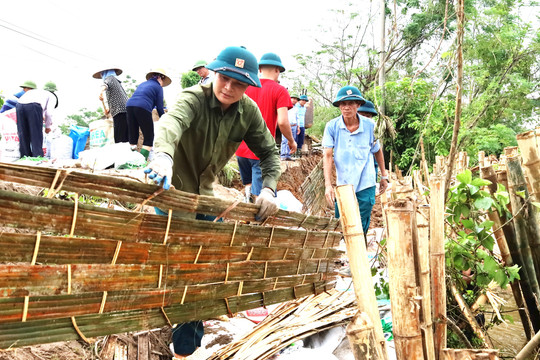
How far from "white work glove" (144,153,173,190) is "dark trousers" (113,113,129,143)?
4520 mm

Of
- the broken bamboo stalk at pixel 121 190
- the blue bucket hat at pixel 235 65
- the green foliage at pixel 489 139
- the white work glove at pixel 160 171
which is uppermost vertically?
the green foliage at pixel 489 139

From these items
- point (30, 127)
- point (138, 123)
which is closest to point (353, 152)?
point (138, 123)

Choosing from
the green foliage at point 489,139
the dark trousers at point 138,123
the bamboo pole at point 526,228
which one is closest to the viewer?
the bamboo pole at point 526,228

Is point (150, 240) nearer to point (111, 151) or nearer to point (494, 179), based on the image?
point (494, 179)

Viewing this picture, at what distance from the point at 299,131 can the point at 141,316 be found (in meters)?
8.07

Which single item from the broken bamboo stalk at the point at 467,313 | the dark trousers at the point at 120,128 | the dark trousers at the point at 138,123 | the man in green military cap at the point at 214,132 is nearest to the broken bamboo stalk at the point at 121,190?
the man in green military cap at the point at 214,132

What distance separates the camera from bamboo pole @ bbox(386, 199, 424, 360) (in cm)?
199

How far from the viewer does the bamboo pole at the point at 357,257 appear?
1.95m

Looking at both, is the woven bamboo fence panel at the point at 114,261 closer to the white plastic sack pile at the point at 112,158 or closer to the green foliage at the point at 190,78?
the white plastic sack pile at the point at 112,158

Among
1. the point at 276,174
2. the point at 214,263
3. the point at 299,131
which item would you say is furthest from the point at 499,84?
the point at 214,263

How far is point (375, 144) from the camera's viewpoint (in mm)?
4609

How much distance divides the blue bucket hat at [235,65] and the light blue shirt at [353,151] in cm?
209

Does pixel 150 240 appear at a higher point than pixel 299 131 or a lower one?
lower

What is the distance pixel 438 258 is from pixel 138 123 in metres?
4.32
